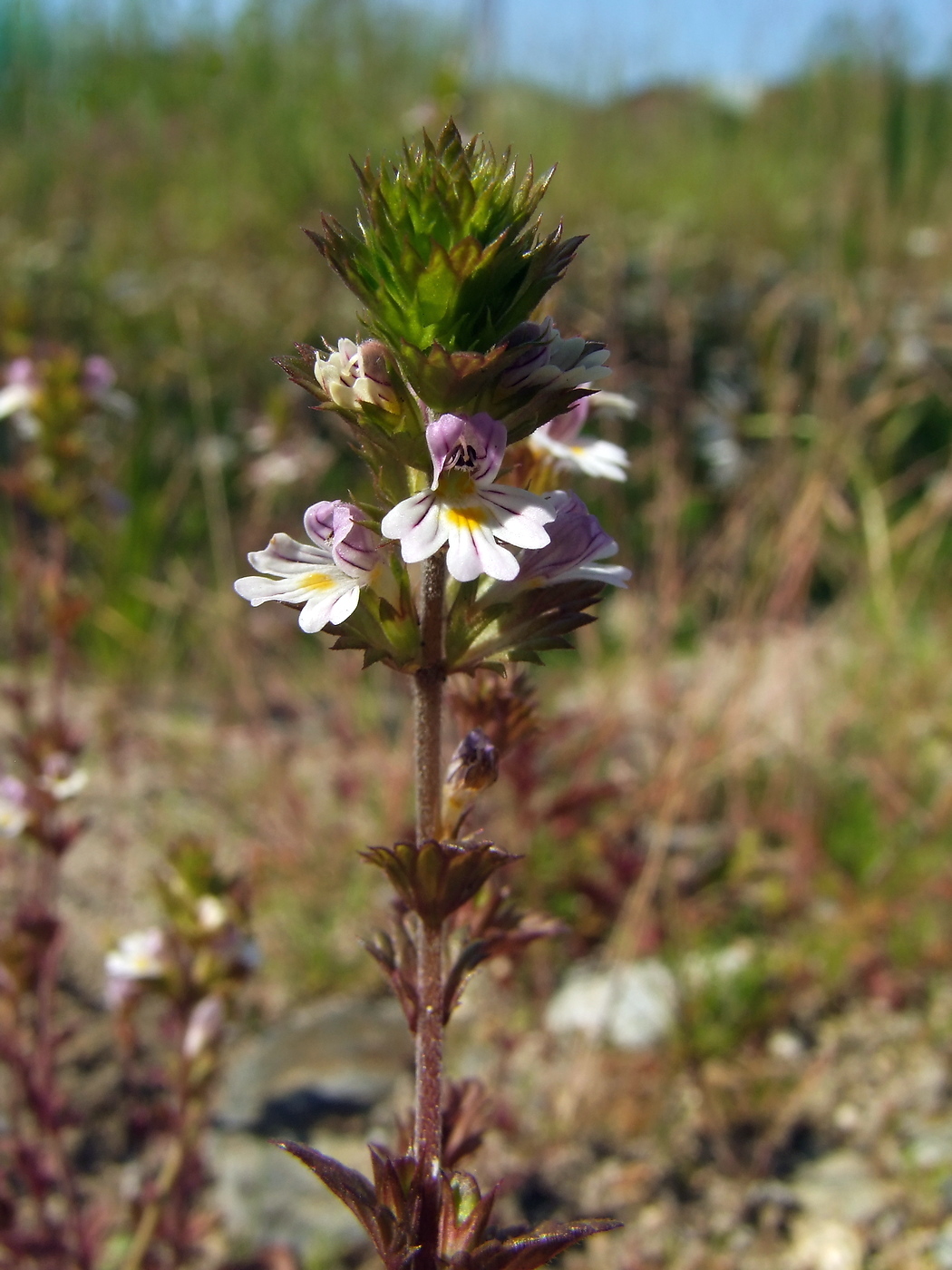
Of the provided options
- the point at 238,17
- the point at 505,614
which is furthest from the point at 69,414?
the point at 238,17

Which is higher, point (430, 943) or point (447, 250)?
point (447, 250)

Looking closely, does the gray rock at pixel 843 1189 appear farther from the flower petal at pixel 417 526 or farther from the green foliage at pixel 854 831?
the flower petal at pixel 417 526

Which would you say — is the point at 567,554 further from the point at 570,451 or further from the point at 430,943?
the point at 430,943

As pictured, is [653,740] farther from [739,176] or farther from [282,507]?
[739,176]

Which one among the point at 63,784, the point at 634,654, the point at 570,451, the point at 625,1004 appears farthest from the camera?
the point at 634,654

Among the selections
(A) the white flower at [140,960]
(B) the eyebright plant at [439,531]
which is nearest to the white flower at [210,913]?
(A) the white flower at [140,960]

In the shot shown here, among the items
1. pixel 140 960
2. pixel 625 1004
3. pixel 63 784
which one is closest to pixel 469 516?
pixel 140 960
